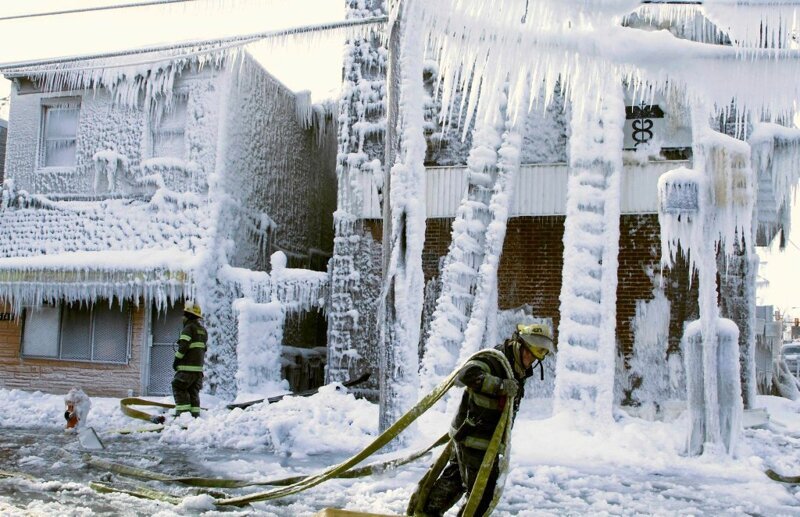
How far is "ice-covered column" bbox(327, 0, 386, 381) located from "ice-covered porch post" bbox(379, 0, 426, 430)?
4205 millimetres

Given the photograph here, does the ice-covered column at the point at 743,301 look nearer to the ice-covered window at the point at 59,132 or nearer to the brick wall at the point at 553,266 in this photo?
the brick wall at the point at 553,266

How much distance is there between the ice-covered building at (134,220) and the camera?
45.1 feet

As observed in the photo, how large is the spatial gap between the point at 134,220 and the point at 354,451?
24.7 ft

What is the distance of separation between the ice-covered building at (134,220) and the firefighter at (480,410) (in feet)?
28.0

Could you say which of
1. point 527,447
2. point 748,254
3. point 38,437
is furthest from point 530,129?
point 38,437

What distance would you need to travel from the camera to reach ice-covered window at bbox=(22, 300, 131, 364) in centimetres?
1448

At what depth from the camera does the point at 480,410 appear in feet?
16.0

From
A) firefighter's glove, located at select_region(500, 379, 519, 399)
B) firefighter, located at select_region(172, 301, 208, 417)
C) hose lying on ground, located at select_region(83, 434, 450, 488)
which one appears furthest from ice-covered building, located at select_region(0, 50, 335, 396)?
firefighter's glove, located at select_region(500, 379, 519, 399)

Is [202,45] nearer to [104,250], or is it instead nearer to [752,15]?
[104,250]

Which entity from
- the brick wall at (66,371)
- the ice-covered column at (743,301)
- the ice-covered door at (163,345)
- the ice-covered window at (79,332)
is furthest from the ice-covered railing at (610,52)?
the ice-covered window at (79,332)

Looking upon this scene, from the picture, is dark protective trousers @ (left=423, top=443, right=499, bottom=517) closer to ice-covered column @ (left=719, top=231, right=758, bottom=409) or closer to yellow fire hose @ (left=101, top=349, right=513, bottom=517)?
yellow fire hose @ (left=101, top=349, right=513, bottom=517)

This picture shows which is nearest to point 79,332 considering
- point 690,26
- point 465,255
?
point 465,255

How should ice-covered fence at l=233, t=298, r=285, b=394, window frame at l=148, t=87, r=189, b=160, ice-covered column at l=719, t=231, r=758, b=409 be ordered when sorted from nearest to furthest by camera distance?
ice-covered column at l=719, t=231, r=758, b=409 < ice-covered fence at l=233, t=298, r=285, b=394 < window frame at l=148, t=87, r=189, b=160

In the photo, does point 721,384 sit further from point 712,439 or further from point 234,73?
point 234,73
